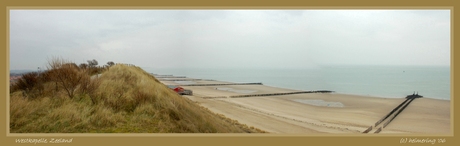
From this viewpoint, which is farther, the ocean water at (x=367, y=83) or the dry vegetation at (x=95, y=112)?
the ocean water at (x=367, y=83)

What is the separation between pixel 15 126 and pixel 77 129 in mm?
1662

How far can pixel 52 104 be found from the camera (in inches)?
294

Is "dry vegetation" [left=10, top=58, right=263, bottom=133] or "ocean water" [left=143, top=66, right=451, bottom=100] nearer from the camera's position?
"dry vegetation" [left=10, top=58, right=263, bottom=133]

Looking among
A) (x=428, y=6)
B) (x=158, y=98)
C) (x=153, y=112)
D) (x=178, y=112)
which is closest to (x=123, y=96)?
(x=158, y=98)

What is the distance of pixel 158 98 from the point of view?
7.90 metres

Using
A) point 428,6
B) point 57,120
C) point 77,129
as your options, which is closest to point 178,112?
point 77,129

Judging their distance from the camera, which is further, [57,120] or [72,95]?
[72,95]

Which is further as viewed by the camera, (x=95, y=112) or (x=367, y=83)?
(x=367, y=83)

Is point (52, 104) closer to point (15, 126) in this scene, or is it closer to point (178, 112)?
point (15, 126)

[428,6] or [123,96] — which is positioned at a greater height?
[428,6]
